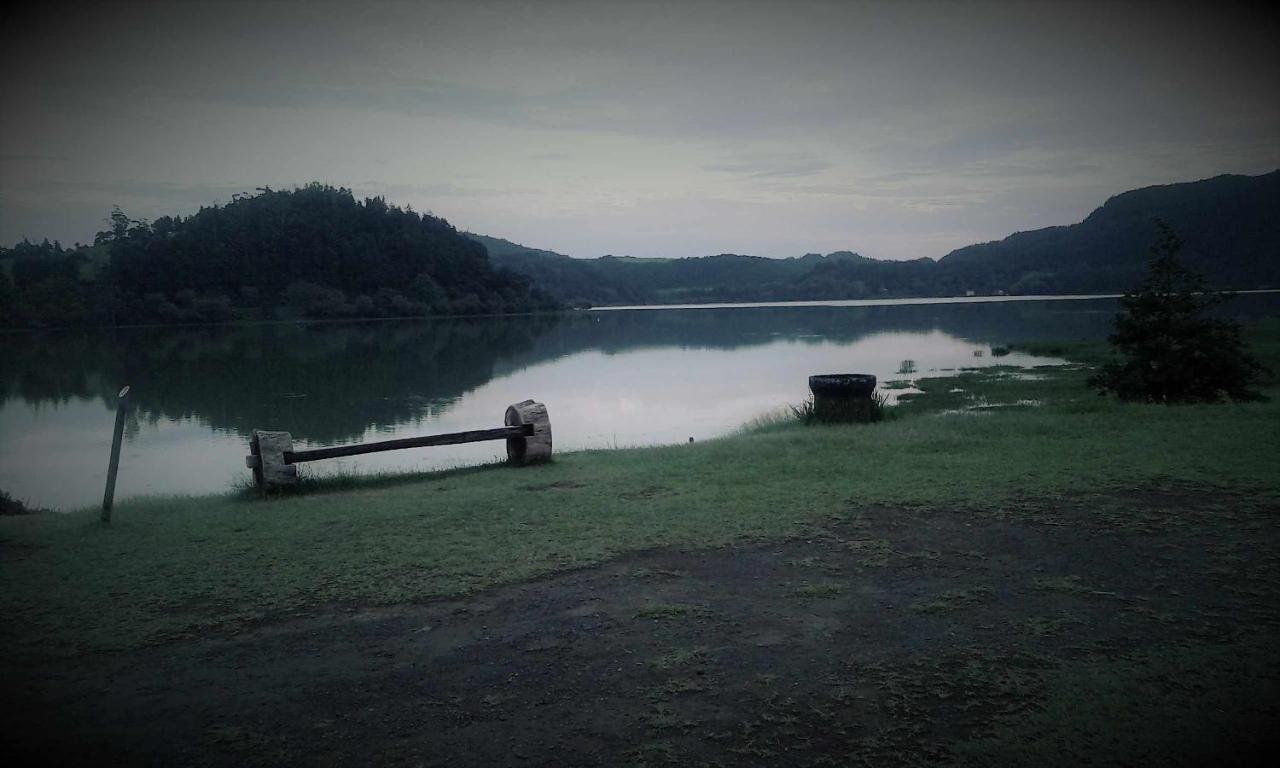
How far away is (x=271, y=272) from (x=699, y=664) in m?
130

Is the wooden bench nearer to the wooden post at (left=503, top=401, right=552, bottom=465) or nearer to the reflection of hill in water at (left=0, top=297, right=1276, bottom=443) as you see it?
the wooden post at (left=503, top=401, right=552, bottom=465)

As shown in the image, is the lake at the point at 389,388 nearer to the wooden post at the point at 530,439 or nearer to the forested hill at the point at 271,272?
the wooden post at the point at 530,439

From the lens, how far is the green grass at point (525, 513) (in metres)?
5.66

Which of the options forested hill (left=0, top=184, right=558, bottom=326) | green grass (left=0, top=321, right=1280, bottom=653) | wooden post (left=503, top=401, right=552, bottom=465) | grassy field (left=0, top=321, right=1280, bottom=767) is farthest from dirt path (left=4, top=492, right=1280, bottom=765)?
forested hill (left=0, top=184, right=558, bottom=326)

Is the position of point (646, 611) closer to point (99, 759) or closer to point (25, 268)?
point (99, 759)

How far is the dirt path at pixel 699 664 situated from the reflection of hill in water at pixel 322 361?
1830 centimetres

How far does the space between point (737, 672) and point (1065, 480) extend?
229 inches

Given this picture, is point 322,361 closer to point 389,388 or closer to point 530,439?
point 389,388

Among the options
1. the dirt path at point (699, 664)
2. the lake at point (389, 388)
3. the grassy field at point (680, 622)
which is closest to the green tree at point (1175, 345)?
the grassy field at point (680, 622)

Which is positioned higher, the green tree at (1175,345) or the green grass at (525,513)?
the green tree at (1175,345)

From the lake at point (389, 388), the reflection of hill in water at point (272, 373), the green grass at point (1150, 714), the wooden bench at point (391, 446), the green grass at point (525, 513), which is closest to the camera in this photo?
the green grass at point (1150, 714)

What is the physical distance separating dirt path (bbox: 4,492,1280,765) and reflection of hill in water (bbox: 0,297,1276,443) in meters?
18.3

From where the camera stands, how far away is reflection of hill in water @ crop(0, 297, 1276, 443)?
29.3 m

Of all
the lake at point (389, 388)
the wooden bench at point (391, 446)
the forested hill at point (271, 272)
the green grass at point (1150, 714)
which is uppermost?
the forested hill at point (271, 272)
